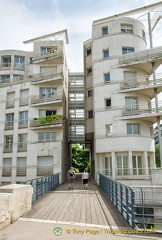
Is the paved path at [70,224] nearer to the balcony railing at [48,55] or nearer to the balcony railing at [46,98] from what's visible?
the balcony railing at [46,98]

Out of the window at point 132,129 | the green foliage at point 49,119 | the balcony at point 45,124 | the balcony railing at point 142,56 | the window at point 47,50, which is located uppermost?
the window at point 47,50

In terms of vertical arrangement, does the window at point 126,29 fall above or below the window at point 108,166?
above

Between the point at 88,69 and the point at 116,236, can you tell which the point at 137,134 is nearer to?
the point at 88,69

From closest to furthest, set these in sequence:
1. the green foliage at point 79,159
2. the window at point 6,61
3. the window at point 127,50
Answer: the window at point 127,50 < the window at point 6,61 < the green foliage at point 79,159

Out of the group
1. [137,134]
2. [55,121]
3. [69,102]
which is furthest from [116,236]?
[69,102]

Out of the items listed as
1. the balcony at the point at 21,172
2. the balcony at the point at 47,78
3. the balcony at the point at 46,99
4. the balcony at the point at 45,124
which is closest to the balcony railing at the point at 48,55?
the balcony at the point at 47,78

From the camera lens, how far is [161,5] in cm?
2416

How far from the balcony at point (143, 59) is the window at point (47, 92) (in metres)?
9.32

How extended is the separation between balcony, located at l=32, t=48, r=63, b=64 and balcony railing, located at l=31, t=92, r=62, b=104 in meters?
4.80

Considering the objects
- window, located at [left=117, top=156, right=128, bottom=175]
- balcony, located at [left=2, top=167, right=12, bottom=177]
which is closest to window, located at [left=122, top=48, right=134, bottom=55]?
window, located at [left=117, top=156, right=128, bottom=175]

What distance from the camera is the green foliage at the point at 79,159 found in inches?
1900

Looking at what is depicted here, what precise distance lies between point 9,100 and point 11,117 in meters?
2.58

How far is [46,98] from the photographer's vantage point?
26141 millimetres

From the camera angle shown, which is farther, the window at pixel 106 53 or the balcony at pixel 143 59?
the window at pixel 106 53
